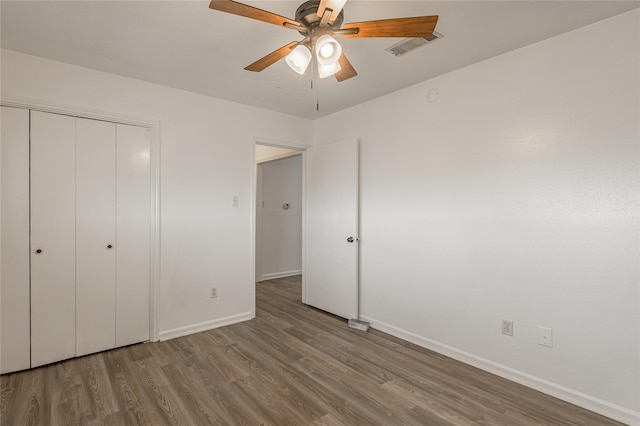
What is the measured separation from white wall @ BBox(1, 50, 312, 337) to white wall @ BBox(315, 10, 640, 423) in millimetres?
1632

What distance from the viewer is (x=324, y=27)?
170cm

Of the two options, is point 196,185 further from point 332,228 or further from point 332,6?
point 332,6

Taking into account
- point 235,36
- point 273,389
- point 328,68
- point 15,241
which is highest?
point 235,36

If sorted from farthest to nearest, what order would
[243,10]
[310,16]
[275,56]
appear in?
[275,56] < [310,16] < [243,10]

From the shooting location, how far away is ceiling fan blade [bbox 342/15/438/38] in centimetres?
150

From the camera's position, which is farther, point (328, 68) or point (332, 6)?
point (328, 68)

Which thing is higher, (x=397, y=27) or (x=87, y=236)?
(x=397, y=27)

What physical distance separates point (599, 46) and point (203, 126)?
3.33 metres

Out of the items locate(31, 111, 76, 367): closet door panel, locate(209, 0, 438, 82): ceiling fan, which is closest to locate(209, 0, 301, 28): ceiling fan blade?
locate(209, 0, 438, 82): ceiling fan

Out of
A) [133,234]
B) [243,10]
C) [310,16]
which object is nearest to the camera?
[243,10]

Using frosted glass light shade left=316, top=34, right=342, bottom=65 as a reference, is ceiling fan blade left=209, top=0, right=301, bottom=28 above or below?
above

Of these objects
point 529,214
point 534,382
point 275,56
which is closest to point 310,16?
point 275,56

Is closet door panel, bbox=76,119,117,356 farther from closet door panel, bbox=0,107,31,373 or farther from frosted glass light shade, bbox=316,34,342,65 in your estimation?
frosted glass light shade, bbox=316,34,342,65

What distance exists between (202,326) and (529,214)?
320cm
